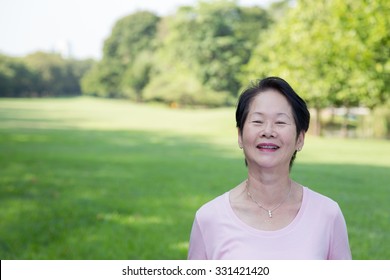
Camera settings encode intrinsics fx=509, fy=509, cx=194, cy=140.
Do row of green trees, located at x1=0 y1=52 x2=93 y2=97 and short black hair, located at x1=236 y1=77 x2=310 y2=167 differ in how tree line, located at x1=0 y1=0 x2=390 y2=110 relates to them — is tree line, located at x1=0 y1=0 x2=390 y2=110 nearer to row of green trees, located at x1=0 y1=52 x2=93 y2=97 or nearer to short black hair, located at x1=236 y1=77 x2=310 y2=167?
row of green trees, located at x1=0 y1=52 x2=93 y2=97

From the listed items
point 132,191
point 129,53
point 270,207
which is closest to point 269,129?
point 270,207

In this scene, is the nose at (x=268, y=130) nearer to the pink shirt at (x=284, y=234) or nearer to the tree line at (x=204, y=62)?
the pink shirt at (x=284, y=234)

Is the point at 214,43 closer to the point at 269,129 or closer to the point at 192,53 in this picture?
the point at 192,53

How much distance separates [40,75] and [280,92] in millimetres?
31933

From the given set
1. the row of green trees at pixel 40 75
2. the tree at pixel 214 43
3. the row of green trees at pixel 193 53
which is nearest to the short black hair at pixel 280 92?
the row of green trees at pixel 40 75

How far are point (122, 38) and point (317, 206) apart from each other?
43.6 m

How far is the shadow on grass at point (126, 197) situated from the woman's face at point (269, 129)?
3.42 metres

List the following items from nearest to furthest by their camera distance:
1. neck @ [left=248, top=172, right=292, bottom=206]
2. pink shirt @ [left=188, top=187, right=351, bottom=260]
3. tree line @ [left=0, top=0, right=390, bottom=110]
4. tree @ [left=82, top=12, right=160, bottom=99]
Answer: pink shirt @ [left=188, top=187, right=351, bottom=260]
neck @ [left=248, top=172, right=292, bottom=206]
tree line @ [left=0, top=0, right=390, bottom=110]
tree @ [left=82, top=12, right=160, bottom=99]

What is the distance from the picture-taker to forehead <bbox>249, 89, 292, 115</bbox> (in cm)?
192

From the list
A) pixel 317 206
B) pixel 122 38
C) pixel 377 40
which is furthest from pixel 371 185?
pixel 122 38

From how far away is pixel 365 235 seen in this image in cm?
592

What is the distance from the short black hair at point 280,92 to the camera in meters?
1.89

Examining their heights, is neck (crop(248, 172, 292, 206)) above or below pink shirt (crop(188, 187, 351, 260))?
above

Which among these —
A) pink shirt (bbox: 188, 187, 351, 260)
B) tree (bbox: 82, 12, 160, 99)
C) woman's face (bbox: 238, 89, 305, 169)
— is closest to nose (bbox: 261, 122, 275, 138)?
woman's face (bbox: 238, 89, 305, 169)
